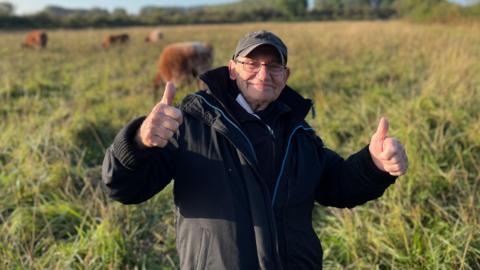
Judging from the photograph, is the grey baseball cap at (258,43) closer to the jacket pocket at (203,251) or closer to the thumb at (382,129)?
the thumb at (382,129)

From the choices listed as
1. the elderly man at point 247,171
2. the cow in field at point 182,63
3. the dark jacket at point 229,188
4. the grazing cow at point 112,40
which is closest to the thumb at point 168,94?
the elderly man at point 247,171

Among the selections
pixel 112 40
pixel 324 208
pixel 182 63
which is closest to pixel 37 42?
pixel 112 40

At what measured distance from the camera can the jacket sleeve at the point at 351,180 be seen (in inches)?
63.3

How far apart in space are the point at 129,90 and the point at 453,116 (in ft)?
17.2

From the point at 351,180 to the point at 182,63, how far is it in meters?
6.02

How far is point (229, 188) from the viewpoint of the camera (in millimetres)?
1540

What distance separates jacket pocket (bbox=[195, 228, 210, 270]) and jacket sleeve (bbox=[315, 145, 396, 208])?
0.57 metres

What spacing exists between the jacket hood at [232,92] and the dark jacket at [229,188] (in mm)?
12

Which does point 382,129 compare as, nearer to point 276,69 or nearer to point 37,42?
point 276,69

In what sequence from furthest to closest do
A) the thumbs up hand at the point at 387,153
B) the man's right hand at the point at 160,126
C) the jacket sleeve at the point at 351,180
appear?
the jacket sleeve at the point at 351,180 < the thumbs up hand at the point at 387,153 < the man's right hand at the point at 160,126

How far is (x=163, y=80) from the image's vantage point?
7.13 metres

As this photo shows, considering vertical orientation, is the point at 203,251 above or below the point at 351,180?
below

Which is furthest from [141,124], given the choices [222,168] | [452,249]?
[452,249]

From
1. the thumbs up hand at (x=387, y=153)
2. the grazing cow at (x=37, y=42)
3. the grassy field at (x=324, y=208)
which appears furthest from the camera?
the grazing cow at (x=37, y=42)
